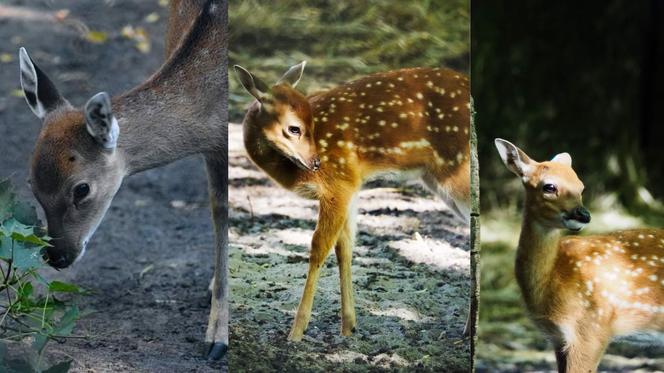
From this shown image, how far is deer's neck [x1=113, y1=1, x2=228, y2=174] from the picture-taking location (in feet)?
15.2

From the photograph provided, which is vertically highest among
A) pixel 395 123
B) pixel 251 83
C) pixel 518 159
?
pixel 251 83

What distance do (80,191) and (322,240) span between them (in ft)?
3.36

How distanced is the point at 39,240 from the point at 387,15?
59.6 inches

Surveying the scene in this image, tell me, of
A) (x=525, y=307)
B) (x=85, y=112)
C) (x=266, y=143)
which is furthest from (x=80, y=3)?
(x=525, y=307)

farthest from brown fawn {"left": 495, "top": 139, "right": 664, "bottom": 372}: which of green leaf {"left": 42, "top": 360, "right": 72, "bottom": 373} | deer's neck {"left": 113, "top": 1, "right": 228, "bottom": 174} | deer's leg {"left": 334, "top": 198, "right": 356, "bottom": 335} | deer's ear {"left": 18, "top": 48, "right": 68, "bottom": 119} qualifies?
deer's ear {"left": 18, "top": 48, "right": 68, "bottom": 119}

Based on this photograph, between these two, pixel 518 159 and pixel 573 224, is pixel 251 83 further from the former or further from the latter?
pixel 573 224

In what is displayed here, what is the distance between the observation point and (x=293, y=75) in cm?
410

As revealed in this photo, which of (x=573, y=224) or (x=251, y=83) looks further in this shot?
(x=251, y=83)

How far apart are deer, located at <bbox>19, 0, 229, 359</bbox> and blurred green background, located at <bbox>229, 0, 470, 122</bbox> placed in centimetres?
57

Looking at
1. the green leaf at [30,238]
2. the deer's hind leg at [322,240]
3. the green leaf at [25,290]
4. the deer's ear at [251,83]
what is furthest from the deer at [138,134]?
the deer's hind leg at [322,240]

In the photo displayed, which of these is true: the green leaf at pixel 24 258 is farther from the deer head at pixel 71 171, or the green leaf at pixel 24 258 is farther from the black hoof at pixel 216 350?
the black hoof at pixel 216 350

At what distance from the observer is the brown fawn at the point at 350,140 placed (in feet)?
13.4

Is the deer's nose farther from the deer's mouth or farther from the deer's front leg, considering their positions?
the deer's mouth

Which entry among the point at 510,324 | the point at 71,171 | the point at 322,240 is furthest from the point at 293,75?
the point at 510,324
